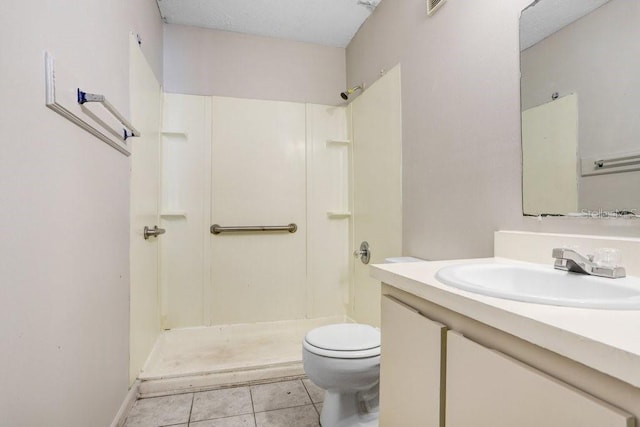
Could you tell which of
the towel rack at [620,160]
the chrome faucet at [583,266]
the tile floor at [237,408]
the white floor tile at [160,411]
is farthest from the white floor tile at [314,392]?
the towel rack at [620,160]

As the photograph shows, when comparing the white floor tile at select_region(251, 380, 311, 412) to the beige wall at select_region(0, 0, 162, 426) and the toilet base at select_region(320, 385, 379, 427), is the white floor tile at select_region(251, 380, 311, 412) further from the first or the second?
the beige wall at select_region(0, 0, 162, 426)

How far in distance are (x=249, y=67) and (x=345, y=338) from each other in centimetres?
210

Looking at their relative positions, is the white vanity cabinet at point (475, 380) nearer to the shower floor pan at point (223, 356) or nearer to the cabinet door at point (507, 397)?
the cabinet door at point (507, 397)

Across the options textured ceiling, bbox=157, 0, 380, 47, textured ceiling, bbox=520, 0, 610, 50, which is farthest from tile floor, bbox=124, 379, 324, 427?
textured ceiling, bbox=157, 0, 380, 47

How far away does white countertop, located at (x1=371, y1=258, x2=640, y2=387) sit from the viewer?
0.40 metres

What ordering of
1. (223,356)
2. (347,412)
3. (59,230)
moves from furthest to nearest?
(223,356) → (347,412) → (59,230)

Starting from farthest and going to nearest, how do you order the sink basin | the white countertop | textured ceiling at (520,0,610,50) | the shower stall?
the shower stall → textured ceiling at (520,0,610,50) → the sink basin → the white countertop

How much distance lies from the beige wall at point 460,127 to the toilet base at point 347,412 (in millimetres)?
762

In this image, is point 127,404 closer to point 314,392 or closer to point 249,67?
point 314,392

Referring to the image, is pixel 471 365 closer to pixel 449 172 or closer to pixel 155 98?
pixel 449 172

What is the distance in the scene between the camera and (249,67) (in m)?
2.54

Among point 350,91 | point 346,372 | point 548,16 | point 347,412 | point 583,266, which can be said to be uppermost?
point 350,91

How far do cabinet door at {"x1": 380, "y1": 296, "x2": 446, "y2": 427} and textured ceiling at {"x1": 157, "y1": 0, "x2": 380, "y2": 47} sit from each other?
6.72 ft

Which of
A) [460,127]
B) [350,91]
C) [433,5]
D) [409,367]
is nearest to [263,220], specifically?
[350,91]
